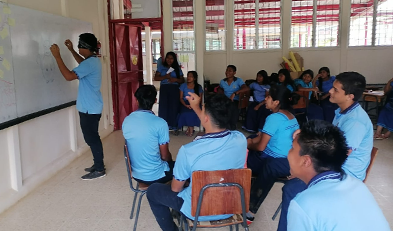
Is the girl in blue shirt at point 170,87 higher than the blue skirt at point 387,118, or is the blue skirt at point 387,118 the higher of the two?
the girl in blue shirt at point 170,87

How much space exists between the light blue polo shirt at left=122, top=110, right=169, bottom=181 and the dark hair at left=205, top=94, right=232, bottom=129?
57 centimetres

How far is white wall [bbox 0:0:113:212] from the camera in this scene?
→ 2.96 m

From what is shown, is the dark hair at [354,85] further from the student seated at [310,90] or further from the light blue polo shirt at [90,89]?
the student seated at [310,90]

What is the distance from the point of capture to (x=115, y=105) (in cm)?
583

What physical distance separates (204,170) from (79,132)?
314cm

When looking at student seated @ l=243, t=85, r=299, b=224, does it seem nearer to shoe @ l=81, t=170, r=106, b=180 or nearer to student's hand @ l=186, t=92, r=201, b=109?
student's hand @ l=186, t=92, r=201, b=109

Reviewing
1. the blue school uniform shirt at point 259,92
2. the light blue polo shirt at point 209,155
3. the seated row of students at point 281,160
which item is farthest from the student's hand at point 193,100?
the blue school uniform shirt at point 259,92

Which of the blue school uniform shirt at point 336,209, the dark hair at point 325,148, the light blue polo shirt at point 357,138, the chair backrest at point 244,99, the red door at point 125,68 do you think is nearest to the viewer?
the blue school uniform shirt at point 336,209

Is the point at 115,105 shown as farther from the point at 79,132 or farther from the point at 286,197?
the point at 286,197

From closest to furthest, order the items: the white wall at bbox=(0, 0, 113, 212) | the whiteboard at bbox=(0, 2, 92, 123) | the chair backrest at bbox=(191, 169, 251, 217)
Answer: the chair backrest at bbox=(191, 169, 251, 217)
the whiteboard at bbox=(0, 2, 92, 123)
the white wall at bbox=(0, 0, 113, 212)

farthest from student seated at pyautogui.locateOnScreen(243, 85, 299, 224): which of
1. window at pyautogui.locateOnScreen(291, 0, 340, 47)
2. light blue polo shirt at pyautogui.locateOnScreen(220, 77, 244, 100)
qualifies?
window at pyautogui.locateOnScreen(291, 0, 340, 47)

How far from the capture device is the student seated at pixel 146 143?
231 centimetres

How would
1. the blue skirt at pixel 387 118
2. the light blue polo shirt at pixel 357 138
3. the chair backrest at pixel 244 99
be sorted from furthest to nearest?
the chair backrest at pixel 244 99, the blue skirt at pixel 387 118, the light blue polo shirt at pixel 357 138

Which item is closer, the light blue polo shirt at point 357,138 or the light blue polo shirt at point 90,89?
the light blue polo shirt at point 357,138
